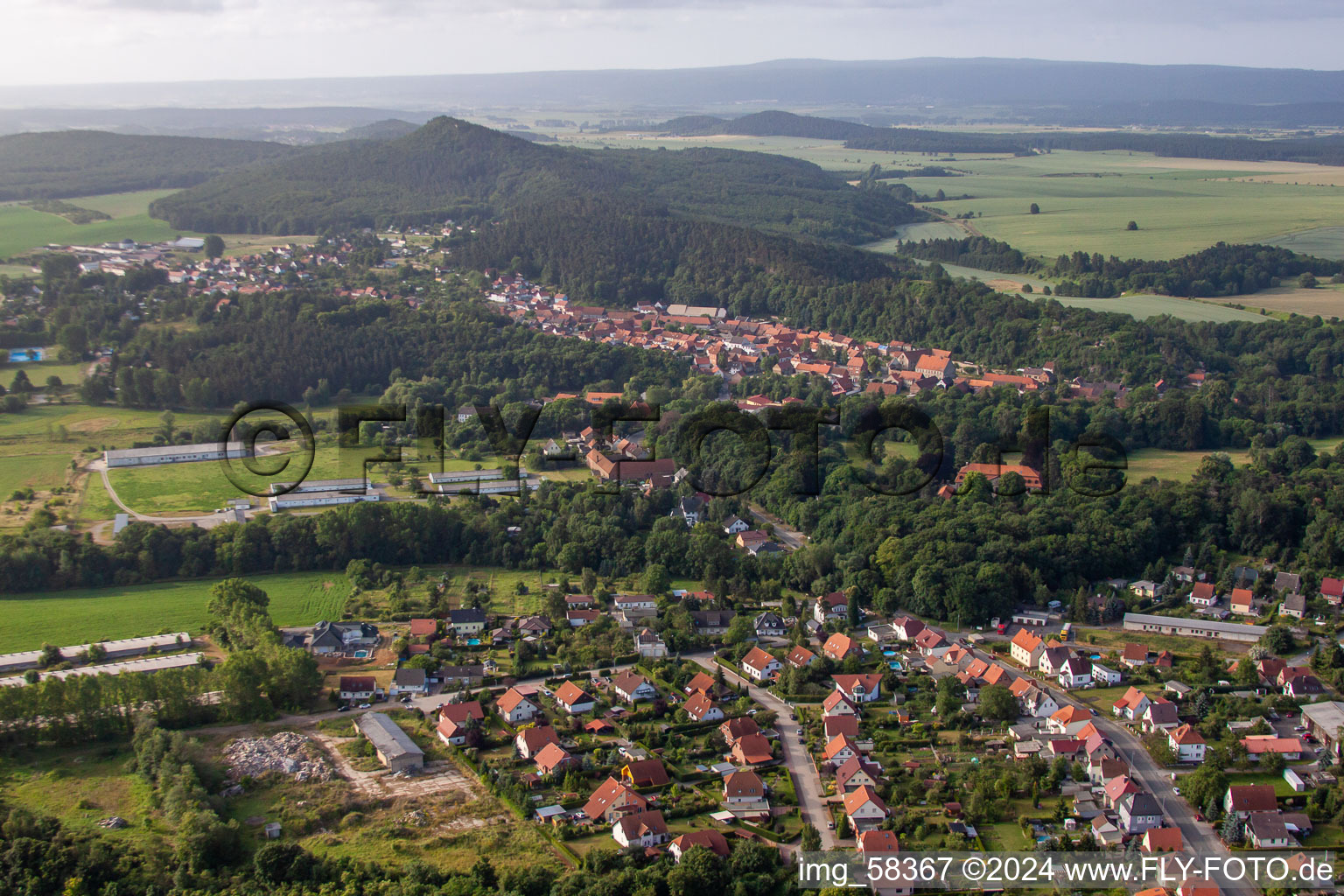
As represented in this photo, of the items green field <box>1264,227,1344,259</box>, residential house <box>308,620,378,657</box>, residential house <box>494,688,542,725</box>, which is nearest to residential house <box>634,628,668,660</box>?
residential house <box>494,688,542,725</box>

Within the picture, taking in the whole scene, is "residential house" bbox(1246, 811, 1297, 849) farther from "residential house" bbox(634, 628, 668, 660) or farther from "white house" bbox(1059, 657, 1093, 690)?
"residential house" bbox(634, 628, 668, 660)

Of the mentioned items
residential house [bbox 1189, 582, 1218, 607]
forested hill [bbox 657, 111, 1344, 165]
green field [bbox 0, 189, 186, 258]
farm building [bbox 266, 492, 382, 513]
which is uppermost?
forested hill [bbox 657, 111, 1344, 165]

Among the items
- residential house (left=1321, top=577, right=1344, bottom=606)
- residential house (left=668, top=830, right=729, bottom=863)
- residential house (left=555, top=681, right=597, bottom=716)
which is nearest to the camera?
residential house (left=668, top=830, right=729, bottom=863)

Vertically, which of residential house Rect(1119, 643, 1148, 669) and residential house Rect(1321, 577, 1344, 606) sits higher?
residential house Rect(1321, 577, 1344, 606)

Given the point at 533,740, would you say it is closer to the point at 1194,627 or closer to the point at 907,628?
the point at 907,628

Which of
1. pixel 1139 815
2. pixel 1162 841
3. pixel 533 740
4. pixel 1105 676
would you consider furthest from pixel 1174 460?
pixel 533 740

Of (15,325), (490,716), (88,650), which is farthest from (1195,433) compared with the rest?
(15,325)
